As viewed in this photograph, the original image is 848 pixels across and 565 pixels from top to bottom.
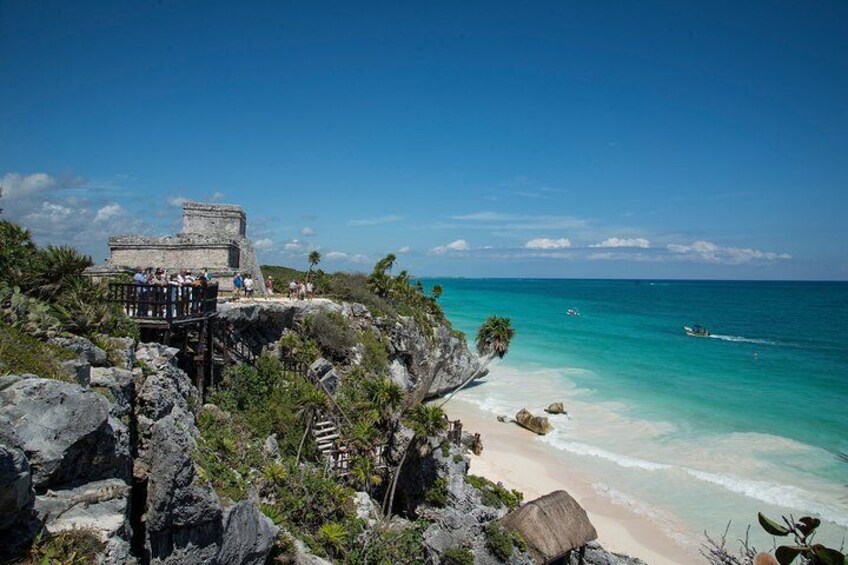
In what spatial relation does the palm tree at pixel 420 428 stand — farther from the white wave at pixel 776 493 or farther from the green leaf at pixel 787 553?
the white wave at pixel 776 493

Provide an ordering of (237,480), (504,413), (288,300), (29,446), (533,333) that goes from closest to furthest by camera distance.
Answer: (29,446), (237,480), (288,300), (504,413), (533,333)

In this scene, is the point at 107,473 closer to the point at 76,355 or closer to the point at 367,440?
the point at 76,355

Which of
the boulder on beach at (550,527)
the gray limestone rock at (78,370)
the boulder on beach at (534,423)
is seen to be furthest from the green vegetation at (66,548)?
the boulder on beach at (534,423)

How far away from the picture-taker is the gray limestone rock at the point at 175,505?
286 inches

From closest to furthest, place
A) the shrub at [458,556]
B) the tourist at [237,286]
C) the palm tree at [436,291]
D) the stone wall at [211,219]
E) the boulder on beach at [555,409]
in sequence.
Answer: the shrub at [458,556]
the tourist at [237,286]
the stone wall at [211,219]
the boulder on beach at [555,409]
the palm tree at [436,291]

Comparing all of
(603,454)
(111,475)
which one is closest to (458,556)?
(111,475)

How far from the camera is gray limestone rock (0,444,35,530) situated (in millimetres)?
4559

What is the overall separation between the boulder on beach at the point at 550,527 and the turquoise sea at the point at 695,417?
5.15 metres

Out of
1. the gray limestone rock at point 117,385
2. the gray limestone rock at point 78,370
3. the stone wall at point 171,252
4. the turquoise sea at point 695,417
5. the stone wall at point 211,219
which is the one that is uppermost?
the stone wall at point 211,219

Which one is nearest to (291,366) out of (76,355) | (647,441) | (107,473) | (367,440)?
(367,440)

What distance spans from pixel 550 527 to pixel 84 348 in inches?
506

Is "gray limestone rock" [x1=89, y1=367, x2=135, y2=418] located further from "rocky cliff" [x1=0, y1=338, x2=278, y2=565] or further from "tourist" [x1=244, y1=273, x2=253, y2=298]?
"tourist" [x1=244, y1=273, x2=253, y2=298]

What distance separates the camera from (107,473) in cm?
676

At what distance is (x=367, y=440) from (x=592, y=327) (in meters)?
60.0
